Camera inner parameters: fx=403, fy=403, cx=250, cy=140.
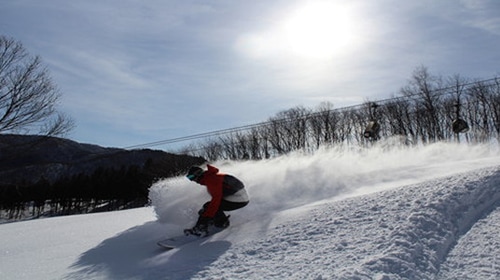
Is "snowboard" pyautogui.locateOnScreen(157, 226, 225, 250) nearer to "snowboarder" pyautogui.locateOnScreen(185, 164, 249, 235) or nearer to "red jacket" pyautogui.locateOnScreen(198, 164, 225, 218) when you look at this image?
"snowboarder" pyautogui.locateOnScreen(185, 164, 249, 235)

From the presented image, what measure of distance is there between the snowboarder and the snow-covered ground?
27 centimetres

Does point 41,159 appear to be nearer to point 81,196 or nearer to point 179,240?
point 81,196

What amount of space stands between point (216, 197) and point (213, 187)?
0.18m

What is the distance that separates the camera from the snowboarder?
684cm

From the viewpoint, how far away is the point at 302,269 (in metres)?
4.67

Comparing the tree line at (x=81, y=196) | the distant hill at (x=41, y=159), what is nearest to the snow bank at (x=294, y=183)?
the distant hill at (x=41, y=159)

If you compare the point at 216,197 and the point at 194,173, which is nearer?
the point at 216,197

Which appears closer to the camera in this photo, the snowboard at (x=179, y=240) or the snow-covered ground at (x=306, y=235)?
the snow-covered ground at (x=306, y=235)

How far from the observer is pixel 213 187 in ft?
22.9

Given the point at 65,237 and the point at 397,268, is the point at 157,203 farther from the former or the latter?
the point at 397,268

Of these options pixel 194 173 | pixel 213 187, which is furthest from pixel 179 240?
pixel 194 173

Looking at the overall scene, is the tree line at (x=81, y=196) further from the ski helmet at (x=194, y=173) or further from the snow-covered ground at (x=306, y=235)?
the ski helmet at (x=194, y=173)

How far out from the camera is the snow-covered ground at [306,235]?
15.2ft

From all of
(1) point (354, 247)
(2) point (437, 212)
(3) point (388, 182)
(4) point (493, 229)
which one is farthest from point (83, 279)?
(3) point (388, 182)
